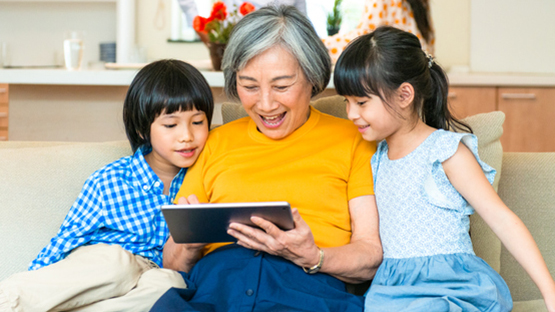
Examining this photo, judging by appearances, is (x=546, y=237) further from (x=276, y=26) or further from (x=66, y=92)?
(x=66, y=92)

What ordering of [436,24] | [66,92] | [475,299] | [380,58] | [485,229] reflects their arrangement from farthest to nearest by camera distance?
1. [436,24]
2. [66,92]
3. [485,229]
4. [380,58]
5. [475,299]

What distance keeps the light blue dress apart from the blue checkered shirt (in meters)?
0.63

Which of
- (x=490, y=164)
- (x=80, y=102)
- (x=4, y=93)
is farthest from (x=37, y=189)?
(x=4, y=93)

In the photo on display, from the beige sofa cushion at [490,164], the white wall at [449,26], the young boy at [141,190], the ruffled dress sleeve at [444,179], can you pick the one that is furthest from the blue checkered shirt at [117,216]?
the white wall at [449,26]

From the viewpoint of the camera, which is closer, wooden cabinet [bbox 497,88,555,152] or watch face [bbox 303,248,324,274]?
watch face [bbox 303,248,324,274]

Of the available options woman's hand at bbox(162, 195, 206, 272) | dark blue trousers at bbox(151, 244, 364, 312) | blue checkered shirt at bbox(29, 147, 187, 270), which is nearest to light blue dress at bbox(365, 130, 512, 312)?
dark blue trousers at bbox(151, 244, 364, 312)

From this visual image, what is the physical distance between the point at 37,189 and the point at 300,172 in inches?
31.8

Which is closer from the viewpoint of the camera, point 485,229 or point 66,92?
point 485,229

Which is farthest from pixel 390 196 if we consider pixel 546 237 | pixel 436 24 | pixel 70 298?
pixel 436 24

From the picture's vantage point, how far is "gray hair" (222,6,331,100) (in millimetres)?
1398

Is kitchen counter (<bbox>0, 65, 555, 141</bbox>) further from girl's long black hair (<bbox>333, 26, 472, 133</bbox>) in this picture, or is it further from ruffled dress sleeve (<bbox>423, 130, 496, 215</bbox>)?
ruffled dress sleeve (<bbox>423, 130, 496, 215</bbox>)

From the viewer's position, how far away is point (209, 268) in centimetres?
136

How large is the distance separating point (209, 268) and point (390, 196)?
50 cm

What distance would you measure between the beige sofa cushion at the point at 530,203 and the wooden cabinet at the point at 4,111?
9.43ft
